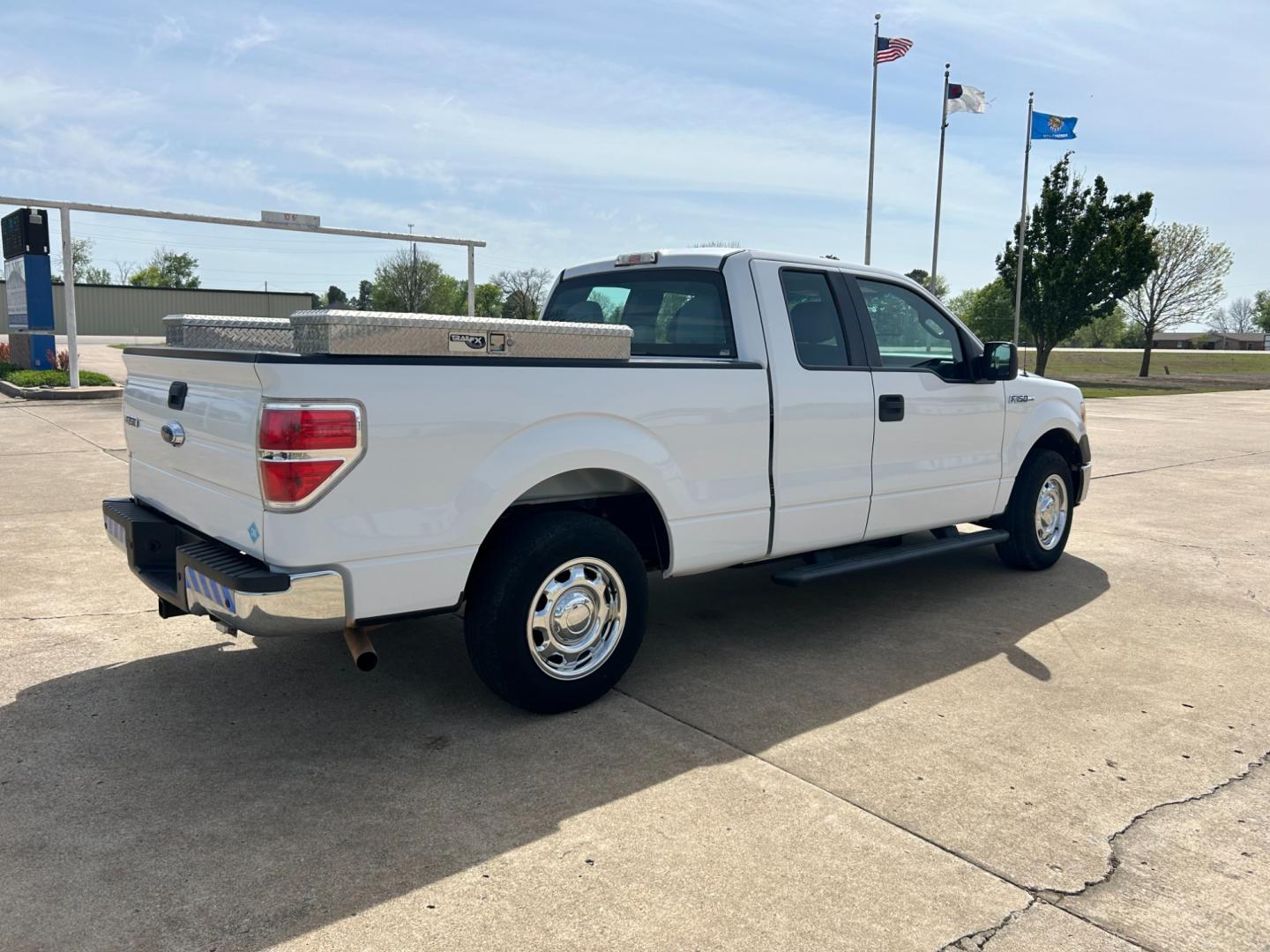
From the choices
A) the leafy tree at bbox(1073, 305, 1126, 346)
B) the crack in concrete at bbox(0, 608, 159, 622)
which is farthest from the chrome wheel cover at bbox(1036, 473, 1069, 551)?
the leafy tree at bbox(1073, 305, 1126, 346)

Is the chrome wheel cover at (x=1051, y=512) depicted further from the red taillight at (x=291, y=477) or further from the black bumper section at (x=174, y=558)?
the black bumper section at (x=174, y=558)

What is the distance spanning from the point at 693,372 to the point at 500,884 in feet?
7.21

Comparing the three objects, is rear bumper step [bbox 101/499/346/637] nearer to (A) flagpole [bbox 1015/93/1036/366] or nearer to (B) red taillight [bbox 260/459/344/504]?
(B) red taillight [bbox 260/459/344/504]

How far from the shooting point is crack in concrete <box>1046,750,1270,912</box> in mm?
2852

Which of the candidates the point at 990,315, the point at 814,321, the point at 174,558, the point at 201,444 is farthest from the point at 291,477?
the point at 990,315

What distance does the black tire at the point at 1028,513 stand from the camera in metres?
6.30

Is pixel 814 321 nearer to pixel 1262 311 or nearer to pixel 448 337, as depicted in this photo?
pixel 448 337

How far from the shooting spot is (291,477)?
10.5 feet

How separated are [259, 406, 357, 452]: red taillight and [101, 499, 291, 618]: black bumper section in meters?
0.43

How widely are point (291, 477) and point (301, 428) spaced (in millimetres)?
163

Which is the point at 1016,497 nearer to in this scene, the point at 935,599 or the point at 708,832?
the point at 935,599

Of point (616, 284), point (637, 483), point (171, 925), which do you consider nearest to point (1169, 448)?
point (616, 284)

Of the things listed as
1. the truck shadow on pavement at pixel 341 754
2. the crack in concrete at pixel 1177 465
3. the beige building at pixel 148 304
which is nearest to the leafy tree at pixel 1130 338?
the beige building at pixel 148 304

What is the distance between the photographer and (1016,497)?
6.30 metres
